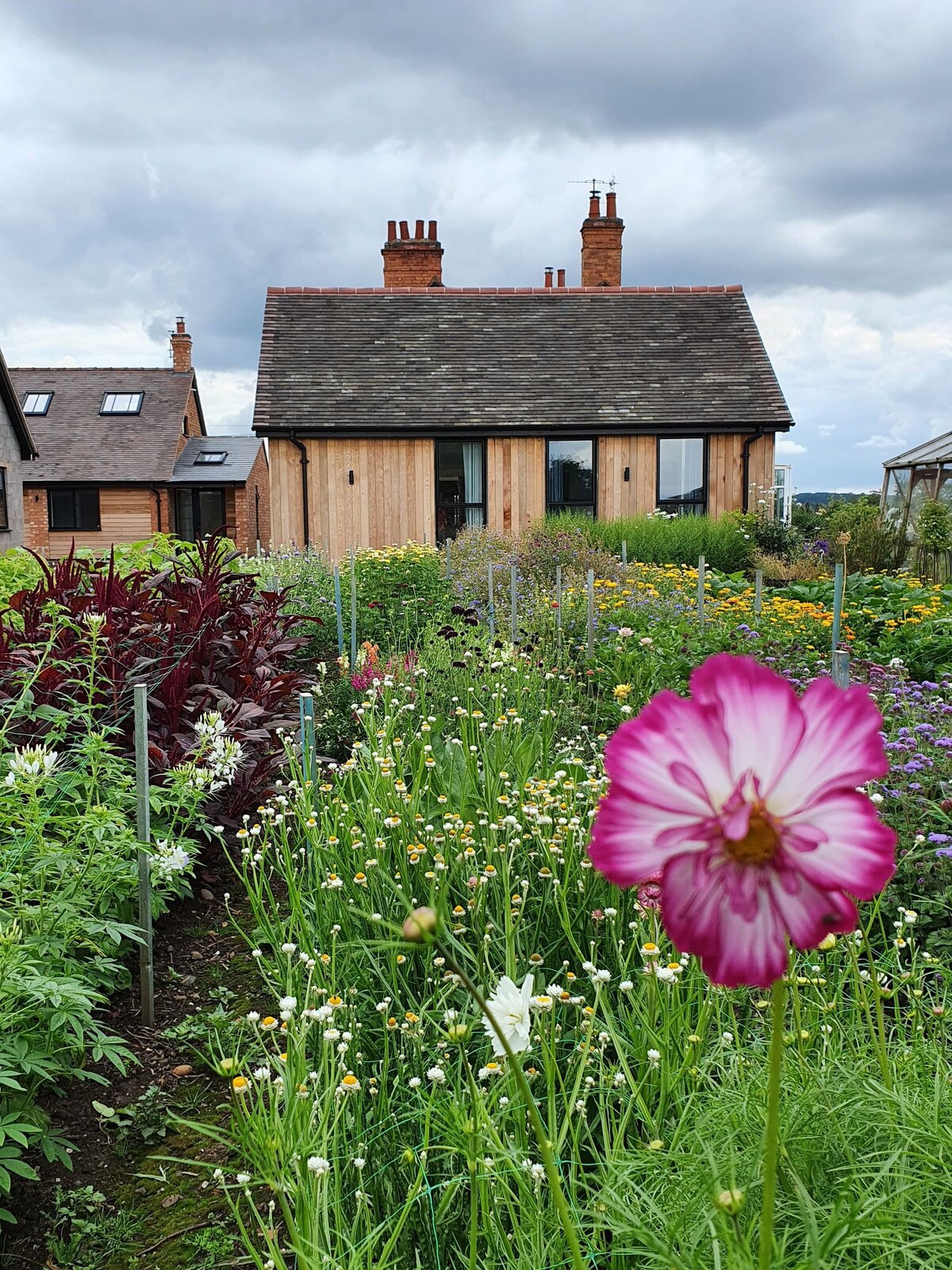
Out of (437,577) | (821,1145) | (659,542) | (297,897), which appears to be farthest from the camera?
(659,542)

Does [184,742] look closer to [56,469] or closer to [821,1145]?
[821,1145]

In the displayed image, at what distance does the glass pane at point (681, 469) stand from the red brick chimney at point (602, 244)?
515 cm

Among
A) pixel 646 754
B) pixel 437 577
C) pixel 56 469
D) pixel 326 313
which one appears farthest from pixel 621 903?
pixel 56 469

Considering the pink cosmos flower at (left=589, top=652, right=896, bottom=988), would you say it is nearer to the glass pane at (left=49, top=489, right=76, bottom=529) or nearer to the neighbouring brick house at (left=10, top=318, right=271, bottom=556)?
the neighbouring brick house at (left=10, top=318, right=271, bottom=556)

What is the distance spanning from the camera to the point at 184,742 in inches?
142

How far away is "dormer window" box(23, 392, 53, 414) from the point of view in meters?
28.9

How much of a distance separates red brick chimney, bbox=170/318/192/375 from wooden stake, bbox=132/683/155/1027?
98.9 feet

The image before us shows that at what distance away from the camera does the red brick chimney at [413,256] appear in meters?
19.8

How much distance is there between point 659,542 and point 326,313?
8311 millimetres

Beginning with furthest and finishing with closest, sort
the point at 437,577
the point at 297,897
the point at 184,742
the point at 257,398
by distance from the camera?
the point at 257,398 < the point at 437,577 < the point at 184,742 < the point at 297,897

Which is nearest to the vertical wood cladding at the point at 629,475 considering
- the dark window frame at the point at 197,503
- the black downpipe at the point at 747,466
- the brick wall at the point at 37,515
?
the black downpipe at the point at 747,466

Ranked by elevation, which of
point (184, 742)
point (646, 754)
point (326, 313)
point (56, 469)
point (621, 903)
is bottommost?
point (621, 903)

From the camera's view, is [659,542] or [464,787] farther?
[659,542]

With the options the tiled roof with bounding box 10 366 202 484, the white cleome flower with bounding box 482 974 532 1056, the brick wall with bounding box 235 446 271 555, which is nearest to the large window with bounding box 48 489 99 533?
the tiled roof with bounding box 10 366 202 484
